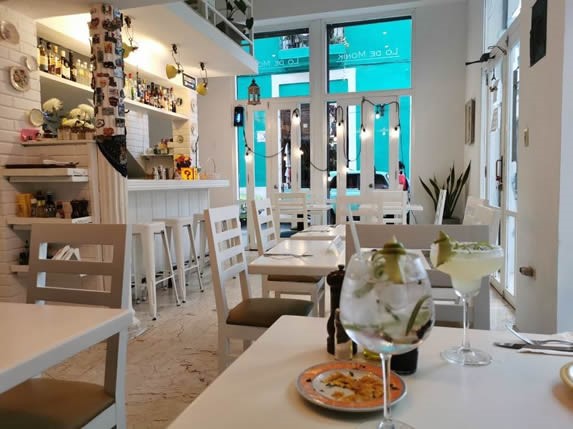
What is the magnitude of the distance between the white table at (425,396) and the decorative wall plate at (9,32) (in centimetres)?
333

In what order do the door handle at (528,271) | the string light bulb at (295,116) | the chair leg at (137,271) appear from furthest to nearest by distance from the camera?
1. the string light bulb at (295,116)
2. the chair leg at (137,271)
3. the door handle at (528,271)

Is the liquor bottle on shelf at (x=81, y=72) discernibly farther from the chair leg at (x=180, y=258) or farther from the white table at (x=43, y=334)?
the white table at (x=43, y=334)

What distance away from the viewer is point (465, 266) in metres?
0.91

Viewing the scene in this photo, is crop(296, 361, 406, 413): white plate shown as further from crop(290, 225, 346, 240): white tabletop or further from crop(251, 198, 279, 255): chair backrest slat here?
crop(251, 198, 279, 255): chair backrest slat

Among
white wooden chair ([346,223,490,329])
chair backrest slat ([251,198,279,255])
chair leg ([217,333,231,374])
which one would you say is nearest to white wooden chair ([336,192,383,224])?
chair backrest slat ([251,198,279,255])

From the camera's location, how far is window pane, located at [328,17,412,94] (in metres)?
6.69

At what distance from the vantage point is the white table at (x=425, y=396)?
2.17 ft

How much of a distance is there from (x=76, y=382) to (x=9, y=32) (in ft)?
A: 9.47

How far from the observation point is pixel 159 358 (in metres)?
2.74

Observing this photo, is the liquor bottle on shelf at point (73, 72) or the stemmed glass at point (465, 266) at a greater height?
the liquor bottle on shelf at point (73, 72)

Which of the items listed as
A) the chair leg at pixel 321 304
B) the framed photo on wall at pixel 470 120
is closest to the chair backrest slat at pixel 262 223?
the chair leg at pixel 321 304

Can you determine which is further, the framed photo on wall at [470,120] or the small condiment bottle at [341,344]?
the framed photo on wall at [470,120]

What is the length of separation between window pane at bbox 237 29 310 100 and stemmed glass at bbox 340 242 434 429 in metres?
6.71

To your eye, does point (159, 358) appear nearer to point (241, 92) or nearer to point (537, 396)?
point (537, 396)
